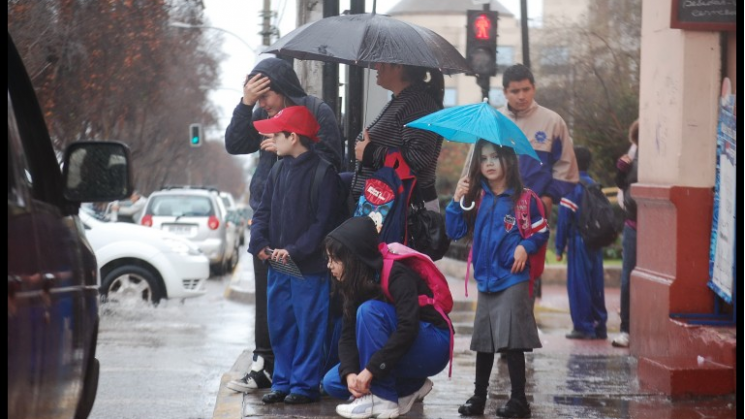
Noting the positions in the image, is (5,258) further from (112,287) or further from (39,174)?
(112,287)

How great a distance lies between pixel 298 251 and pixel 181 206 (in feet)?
57.0

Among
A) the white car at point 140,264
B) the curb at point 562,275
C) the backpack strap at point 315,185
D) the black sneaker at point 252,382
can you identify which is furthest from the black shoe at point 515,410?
the curb at point 562,275

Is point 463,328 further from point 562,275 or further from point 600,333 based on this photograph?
point 562,275

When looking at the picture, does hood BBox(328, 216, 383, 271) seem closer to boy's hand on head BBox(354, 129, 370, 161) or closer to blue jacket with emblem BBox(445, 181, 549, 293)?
boy's hand on head BBox(354, 129, 370, 161)

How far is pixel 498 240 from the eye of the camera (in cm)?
644

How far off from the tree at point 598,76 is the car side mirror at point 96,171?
1805 centimetres

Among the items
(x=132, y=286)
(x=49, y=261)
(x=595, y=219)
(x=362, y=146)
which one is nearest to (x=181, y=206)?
(x=132, y=286)

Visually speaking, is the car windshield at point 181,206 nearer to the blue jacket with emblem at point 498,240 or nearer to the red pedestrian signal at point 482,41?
the red pedestrian signal at point 482,41

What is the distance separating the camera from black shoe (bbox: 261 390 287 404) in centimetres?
657

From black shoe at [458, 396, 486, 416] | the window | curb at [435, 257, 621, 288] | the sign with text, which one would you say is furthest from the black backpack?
the window

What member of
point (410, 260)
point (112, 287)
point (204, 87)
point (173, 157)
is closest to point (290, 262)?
point (410, 260)

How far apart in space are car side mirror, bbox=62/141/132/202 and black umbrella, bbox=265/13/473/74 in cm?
197

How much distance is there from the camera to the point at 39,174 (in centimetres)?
446

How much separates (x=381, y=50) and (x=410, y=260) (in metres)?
1.23
